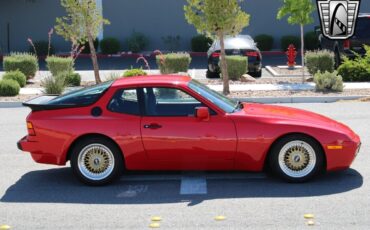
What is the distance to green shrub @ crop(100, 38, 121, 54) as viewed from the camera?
104ft

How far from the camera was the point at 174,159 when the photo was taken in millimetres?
8516

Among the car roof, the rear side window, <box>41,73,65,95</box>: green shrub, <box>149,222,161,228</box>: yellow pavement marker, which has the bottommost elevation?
<box>149,222,161,228</box>: yellow pavement marker

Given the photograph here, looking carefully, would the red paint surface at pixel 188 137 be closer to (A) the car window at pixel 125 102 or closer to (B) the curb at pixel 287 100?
(A) the car window at pixel 125 102

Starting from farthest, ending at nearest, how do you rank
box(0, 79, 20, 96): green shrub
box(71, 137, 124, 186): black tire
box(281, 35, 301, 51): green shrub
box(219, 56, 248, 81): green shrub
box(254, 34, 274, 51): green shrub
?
box(254, 34, 274, 51): green shrub, box(281, 35, 301, 51): green shrub, box(219, 56, 248, 81): green shrub, box(0, 79, 20, 96): green shrub, box(71, 137, 124, 186): black tire

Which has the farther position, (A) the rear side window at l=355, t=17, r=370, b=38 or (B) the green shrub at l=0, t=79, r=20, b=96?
(A) the rear side window at l=355, t=17, r=370, b=38

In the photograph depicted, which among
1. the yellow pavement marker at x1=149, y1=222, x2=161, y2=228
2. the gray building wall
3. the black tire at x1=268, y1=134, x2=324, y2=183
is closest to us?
the yellow pavement marker at x1=149, y1=222, x2=161, y2=228

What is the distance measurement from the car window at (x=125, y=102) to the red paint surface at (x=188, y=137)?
69mm

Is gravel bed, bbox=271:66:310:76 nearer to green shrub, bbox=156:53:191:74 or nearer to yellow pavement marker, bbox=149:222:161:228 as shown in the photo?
green shrub, bbox=156:53:191:74

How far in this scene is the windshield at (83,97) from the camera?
28.6ft

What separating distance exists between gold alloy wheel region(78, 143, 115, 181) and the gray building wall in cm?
2429

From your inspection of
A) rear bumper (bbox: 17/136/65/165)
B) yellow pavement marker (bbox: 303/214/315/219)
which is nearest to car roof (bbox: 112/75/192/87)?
rear bumper (bbox: 17/136/65/165)

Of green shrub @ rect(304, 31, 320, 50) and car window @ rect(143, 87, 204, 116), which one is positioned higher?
green shrub @ rect(304, 31, 320, 50)

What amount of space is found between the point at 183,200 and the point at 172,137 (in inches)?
34.9

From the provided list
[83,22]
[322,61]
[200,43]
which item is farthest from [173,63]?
[200,43]
